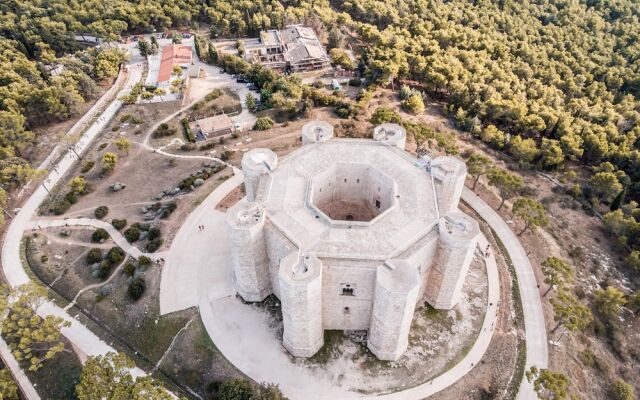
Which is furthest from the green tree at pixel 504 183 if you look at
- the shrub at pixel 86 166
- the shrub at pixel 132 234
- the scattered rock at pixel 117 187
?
the shrub at pixel 86 166

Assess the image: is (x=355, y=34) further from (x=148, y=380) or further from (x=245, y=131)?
(x=148, y=380)

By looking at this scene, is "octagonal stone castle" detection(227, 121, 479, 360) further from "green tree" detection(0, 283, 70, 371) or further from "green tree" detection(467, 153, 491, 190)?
"green tree" detection(0, 283, 70, 371)

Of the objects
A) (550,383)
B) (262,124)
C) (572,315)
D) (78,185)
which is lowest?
(78,185)

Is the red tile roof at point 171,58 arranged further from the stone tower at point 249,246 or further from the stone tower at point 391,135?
the stone tower at point 249,246

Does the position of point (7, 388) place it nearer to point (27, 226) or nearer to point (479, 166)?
point (27, 226)

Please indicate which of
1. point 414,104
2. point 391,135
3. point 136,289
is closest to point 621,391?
point 391,135
